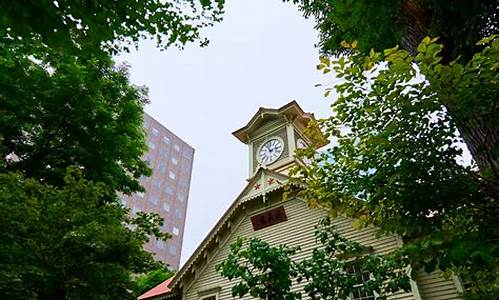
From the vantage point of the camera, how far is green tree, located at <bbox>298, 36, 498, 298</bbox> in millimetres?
3820

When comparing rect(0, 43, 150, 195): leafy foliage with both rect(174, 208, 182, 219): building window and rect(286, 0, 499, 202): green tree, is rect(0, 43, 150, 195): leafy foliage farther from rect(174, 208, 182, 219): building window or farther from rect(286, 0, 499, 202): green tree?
rect(174, 208, 182, 219): building window

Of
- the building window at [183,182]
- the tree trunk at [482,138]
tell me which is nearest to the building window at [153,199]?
the building window at [183,182]

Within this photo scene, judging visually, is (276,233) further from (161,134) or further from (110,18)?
(161,134)

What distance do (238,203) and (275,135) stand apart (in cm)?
498

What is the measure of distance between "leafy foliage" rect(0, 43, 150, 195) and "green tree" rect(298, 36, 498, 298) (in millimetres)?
8362

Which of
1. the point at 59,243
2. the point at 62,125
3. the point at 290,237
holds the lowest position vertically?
the point at 59,243

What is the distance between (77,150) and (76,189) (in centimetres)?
306

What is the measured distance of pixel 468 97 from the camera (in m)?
3.96

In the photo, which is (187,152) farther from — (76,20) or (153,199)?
(76,20)

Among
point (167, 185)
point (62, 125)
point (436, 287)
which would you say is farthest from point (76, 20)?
point (167, 185)

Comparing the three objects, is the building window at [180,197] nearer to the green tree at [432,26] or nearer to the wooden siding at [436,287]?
the wooden siding at [436,287]

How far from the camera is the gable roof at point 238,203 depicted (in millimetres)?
14026

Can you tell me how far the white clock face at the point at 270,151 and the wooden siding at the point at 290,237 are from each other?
3871mm

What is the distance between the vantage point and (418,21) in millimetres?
5969
